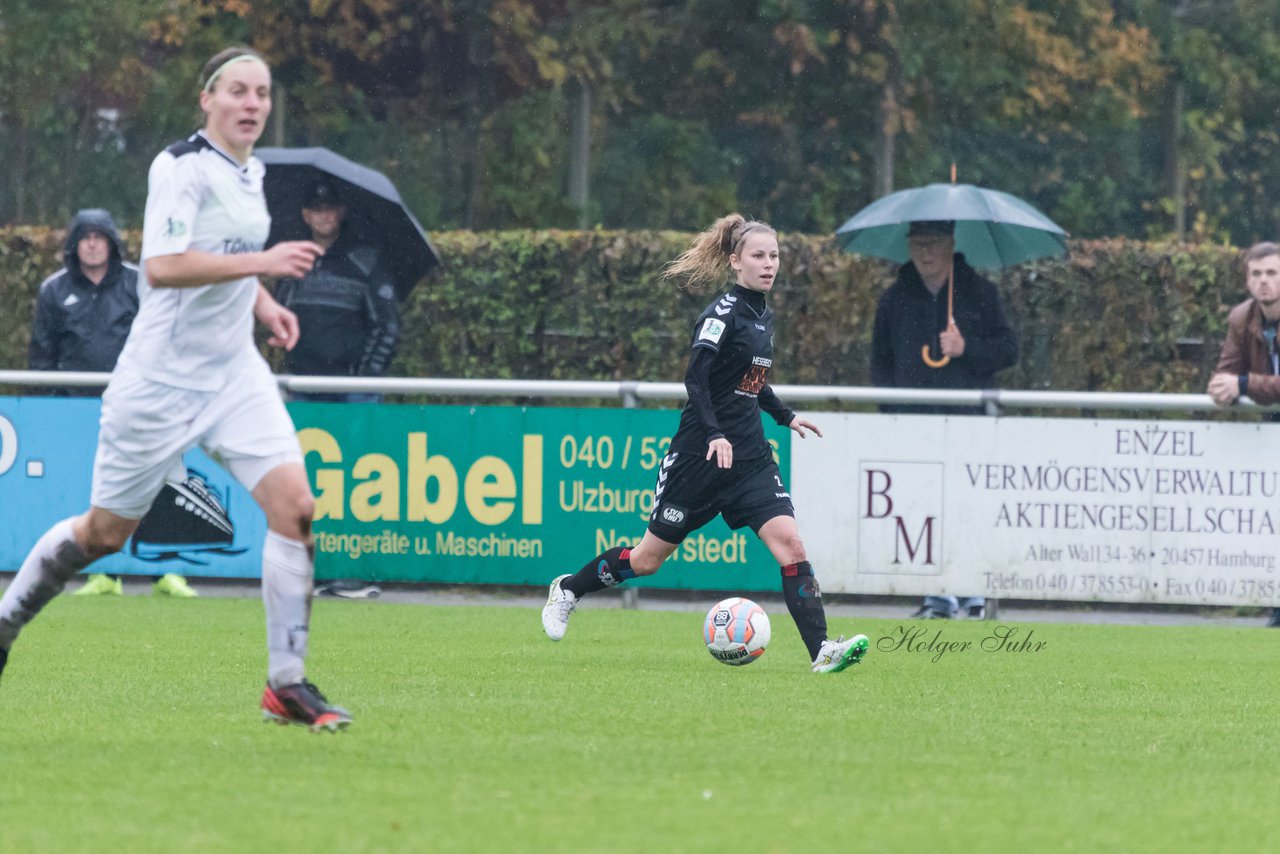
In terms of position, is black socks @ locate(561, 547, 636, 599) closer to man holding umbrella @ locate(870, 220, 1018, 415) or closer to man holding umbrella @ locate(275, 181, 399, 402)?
man holding umbrella @ locate(870, 220, 1018, 415)

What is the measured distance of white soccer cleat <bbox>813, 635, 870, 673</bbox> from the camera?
9.05m

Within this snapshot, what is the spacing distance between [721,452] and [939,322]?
4119 millimetres

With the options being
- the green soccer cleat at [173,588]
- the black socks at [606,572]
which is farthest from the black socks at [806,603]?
the green soccer cleat at [173,588]

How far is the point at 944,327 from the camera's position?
42.0 feet

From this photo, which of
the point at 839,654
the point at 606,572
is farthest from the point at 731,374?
the point at 839,654

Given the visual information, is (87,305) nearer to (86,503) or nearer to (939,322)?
(86,503)

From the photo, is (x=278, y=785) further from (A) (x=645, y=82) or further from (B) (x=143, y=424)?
(A) (x=645, y=82)

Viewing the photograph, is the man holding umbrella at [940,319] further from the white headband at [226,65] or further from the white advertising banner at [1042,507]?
the white headband at [226,65]

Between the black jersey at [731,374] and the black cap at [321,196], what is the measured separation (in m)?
4.39

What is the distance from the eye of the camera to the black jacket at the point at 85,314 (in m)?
13.6

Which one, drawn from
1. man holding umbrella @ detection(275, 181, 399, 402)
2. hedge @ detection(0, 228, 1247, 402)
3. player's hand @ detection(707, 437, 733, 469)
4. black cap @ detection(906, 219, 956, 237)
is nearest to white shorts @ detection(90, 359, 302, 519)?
player's hand @ detection(707, 437, 733, 469)

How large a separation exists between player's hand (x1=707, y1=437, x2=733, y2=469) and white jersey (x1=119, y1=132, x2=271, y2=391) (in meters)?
2.70

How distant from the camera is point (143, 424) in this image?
266 inches

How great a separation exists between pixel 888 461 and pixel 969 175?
29.6 ft
